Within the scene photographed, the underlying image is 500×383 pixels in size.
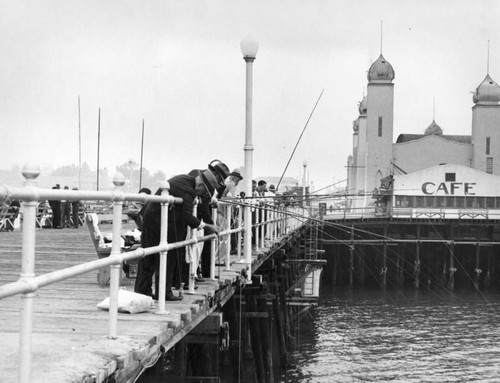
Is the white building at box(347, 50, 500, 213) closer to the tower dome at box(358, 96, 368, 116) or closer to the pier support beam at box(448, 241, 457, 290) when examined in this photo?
the tower dome at box(358, 96, 368, 116)

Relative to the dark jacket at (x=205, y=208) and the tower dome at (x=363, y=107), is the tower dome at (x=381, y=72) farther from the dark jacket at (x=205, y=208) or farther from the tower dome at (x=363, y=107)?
the dark jacket at (x=205, y=208)

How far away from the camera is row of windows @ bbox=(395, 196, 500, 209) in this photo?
2222 inches

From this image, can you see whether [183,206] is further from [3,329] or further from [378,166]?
[378,166]

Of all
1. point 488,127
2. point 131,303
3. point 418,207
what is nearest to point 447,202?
point 418,207

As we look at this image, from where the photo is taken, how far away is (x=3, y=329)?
5.77 metres

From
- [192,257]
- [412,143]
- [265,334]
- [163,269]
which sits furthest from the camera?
[412,143]

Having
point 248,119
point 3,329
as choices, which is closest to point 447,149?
point 248,119

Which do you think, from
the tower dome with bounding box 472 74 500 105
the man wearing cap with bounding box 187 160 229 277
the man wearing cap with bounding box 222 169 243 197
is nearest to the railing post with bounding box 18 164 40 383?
the man wearing cap with bounding box 187 160 229 277

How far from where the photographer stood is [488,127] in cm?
6569

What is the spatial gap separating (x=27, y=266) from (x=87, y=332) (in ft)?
6.71

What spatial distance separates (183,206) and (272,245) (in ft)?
33.6

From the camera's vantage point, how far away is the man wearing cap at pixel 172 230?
296 inches

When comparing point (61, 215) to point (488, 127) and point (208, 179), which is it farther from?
point (488, 127)

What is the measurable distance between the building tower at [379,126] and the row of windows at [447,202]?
864 centimetres
